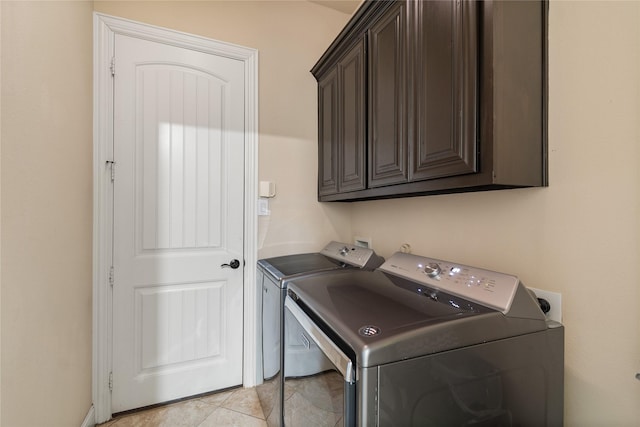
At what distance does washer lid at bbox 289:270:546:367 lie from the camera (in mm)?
715

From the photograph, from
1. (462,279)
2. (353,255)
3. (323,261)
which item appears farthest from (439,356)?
(323,261)

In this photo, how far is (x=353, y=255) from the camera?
1725mm

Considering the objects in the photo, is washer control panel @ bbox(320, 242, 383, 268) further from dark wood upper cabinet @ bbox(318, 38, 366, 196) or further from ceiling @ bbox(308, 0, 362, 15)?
ceiling @ bbox(308, 0, 362, 15)

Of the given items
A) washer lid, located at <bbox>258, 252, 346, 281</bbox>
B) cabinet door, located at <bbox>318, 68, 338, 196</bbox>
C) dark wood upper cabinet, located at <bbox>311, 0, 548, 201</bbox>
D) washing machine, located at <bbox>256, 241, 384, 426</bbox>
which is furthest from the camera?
cabinet door, located at <bbox>318, 68, 338, 196</bbox>

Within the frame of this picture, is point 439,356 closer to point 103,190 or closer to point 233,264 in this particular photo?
point 233,264

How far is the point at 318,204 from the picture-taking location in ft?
7.22

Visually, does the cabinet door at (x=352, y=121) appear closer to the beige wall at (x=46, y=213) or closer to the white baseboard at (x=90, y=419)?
the beige wall at (x=46, y=213)

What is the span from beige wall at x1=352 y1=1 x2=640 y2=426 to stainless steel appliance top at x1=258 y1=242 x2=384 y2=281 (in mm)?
720

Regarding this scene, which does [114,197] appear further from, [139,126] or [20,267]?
[20,267]

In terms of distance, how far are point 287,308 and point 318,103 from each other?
1.56 meters

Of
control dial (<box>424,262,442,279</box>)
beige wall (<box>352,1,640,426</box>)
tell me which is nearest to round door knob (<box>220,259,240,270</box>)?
control dial (<box>424,262,442,279</box>)

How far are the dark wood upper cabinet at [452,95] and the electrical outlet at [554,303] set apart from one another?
0.39 m

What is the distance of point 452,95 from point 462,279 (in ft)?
2.12

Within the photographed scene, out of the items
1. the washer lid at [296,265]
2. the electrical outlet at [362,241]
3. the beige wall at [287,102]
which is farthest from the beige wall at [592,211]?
the beige wall at [287,102]
